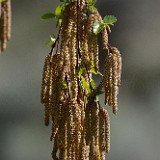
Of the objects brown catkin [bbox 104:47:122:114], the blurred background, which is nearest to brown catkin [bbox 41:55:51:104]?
brown catkin [bbox 104:47:122:114]

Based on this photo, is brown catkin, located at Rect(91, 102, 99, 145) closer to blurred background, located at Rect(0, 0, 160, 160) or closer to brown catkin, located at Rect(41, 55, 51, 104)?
brown catkin, located at Rect(41, 55, 51, 104)

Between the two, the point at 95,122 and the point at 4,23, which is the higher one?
the point at 4,23

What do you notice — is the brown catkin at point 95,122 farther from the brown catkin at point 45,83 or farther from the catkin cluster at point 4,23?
the catkin cluster at point 4,23

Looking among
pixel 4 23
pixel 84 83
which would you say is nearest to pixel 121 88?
pixel 84 83

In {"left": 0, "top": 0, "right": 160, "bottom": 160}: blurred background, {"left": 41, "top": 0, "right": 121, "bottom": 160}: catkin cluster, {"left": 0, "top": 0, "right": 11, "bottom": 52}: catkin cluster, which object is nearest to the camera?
{"left": 0, "top": 0, "right": 11, "bottom": 52}: catkin cluster

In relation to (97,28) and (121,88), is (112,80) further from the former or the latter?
(121,88)

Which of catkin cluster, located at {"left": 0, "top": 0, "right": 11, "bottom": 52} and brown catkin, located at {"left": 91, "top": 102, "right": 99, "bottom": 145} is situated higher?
catkin cluster, located at {"left": 0, "top": 0, "right": 11, "bottom": 52}
